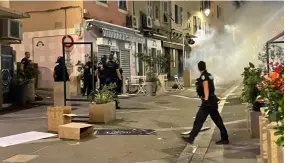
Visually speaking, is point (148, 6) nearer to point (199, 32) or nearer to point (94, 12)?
point (94, 12)

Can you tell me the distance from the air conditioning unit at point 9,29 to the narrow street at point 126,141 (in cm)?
273

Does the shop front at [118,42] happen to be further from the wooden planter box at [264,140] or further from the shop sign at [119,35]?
the wooden planter box at [264,140]

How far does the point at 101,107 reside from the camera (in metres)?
9.36

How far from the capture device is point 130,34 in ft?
69.3

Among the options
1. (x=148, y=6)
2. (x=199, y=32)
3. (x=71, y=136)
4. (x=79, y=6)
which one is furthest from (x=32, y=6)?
(x=199, y=32)

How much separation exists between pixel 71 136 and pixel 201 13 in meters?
31.5

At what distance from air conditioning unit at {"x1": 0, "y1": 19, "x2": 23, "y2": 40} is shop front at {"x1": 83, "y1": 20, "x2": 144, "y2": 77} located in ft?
13.7

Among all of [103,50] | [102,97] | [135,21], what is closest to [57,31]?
[103,50]

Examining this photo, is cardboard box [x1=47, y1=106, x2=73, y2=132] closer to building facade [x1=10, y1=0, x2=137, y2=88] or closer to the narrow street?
the narrow street

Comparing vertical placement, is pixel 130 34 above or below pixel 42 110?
above

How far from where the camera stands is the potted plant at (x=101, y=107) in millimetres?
9367

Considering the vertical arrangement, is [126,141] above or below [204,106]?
below

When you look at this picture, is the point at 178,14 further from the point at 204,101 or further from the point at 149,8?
the point at 204,101

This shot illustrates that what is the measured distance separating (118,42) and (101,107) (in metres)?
11.5
